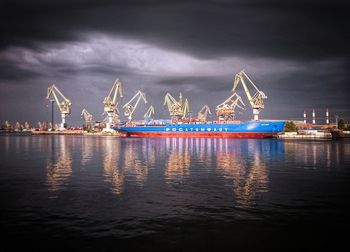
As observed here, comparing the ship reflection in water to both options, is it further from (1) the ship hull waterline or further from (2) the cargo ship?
(1) the ship hull waterline

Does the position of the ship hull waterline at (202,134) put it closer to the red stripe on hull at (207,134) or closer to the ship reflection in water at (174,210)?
the red stripe on hull at (207,134)

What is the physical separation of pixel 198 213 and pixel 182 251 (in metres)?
5.31

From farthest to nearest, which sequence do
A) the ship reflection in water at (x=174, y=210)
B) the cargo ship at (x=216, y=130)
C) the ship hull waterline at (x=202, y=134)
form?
the ship hull waterline at (x=202, y=134), the cargo ship at (x=216, y=130), the ship reflection in water at (x=174, y=210)

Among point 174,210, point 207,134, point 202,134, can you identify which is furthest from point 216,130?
point 174,210

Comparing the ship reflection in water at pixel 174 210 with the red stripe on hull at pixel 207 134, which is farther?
the red stripe on hull at pixel 207 134

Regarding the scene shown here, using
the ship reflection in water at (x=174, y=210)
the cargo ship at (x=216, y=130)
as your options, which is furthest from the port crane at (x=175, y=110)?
the ship reflection in water at (x=174, y=210)

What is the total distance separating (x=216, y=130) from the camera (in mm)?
137125

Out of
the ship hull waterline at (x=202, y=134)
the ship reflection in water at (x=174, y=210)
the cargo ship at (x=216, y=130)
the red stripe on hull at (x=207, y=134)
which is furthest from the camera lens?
the ship hull waterline at (x=202, y=134)

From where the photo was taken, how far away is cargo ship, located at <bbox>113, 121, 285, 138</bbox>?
129000mm

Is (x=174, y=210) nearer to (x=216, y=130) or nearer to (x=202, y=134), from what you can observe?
(x=216, y=130)

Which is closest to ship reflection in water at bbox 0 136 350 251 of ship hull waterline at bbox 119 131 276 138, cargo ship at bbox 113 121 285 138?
cargo ship at bbox 113 121 285 138

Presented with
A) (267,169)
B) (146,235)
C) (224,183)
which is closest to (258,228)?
(146,235)

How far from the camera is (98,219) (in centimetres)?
1670

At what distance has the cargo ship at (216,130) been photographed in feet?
423
